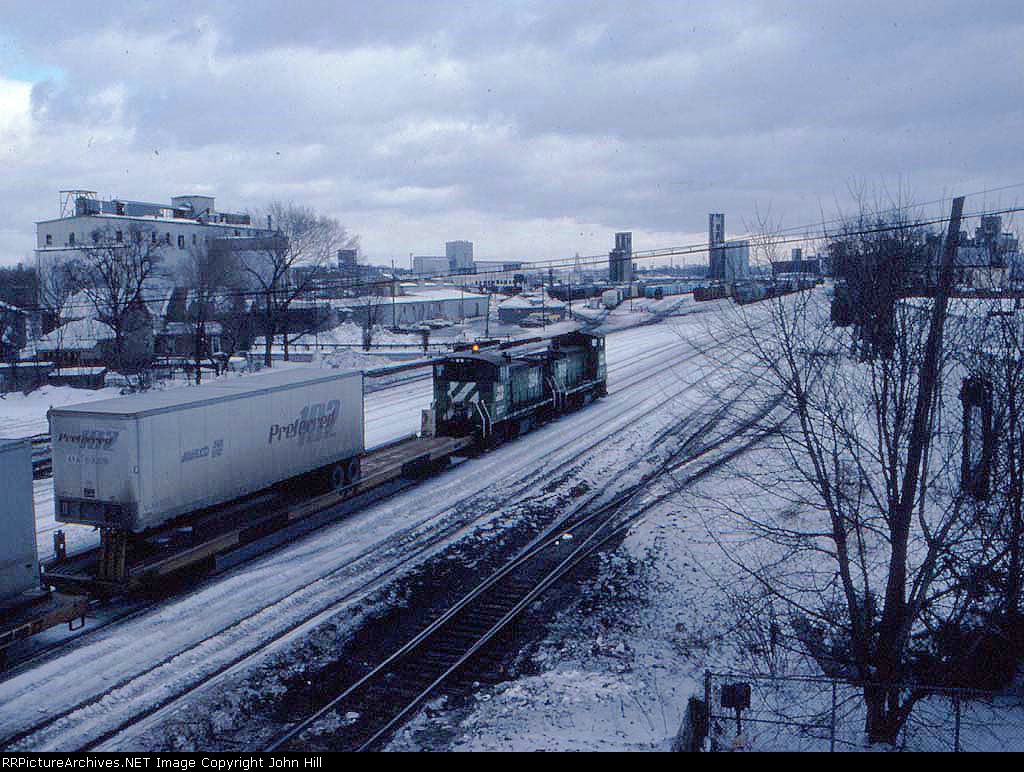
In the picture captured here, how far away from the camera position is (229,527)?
54.3 ft

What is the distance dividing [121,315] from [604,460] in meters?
34.8

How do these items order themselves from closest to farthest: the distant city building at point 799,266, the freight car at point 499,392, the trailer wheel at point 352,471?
1. the distant city building at point 799,266
2. the trailer wheel at point 352,471
3. the freight car at point 499,392

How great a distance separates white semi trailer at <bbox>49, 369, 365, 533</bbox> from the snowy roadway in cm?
173

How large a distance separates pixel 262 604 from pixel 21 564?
3900 mm

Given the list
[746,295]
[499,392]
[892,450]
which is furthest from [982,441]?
[499,392]

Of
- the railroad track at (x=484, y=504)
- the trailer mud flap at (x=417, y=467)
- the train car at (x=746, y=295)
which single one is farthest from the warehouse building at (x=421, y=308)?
the train car at (x=746, y=295)

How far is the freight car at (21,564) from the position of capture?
12344 millimetres

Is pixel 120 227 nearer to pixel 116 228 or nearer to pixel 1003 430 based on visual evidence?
pixel 116 228

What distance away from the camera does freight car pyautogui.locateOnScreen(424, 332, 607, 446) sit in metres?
27.2

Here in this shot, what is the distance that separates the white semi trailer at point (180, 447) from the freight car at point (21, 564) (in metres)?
1.63

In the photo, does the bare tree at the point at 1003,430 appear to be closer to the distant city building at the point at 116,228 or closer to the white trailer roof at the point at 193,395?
the white trailer roof at the point at 193,395

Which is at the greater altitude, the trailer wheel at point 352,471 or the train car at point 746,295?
the train car at point 746,295

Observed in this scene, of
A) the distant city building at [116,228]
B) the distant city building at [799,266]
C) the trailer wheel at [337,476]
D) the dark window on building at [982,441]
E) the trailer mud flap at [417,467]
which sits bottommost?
the trailer mud flap at [417,467]

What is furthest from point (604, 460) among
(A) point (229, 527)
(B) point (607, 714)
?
(B) point (607, 714)
